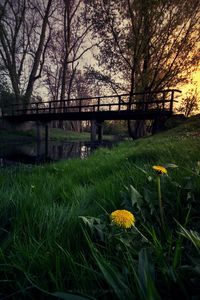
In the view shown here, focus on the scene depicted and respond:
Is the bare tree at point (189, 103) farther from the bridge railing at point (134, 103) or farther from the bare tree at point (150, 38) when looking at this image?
the bare tree at point (150, 38)

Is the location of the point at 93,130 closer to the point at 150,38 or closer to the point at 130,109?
the point at 130,109

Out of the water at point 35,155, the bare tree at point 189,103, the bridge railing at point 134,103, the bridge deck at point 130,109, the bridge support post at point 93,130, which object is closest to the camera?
the water at point 35,155

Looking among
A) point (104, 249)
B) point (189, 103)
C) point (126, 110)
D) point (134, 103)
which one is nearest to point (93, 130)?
point (126, 110)

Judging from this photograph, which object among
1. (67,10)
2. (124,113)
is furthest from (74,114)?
(67,10)

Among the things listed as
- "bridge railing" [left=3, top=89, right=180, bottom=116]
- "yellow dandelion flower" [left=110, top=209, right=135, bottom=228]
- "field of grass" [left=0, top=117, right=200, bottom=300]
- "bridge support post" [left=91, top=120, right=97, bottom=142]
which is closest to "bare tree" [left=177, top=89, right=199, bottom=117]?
"bridge railing" [left=3, top=89, right=180, bottom=116]

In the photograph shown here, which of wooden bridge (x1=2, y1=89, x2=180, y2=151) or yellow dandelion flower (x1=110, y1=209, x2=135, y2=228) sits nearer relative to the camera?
yellow dandelion flower (x1=110, y1=209, x2=135, y2=228)

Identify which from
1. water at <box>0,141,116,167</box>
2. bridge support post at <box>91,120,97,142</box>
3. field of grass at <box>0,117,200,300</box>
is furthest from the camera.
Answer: bridge support post at <box>91,120,97,142</box>

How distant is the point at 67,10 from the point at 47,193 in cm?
2573

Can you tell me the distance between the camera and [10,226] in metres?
1.81

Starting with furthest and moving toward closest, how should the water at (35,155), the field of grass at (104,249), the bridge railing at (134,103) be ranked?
1. the bridge railing at (134,103)
2. the water at (35,155)
3. the field of grass at (104,249)

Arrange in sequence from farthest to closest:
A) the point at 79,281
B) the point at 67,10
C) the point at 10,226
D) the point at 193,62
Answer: the point at 67,10 → the point at 193,62 → the point at 10,226 → the point at 79,281

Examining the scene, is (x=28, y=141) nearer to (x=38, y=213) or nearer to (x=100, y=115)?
(x=100, y=115)

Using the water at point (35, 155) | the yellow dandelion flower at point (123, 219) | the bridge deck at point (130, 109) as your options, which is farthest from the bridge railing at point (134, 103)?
the yellow dandelion flower at point (123, 219)

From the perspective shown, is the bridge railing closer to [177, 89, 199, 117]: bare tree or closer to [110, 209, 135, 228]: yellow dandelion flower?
[177, 89, 199, 117]: bare tree
